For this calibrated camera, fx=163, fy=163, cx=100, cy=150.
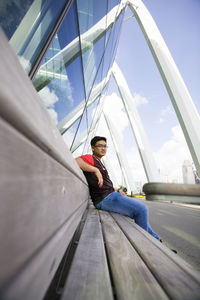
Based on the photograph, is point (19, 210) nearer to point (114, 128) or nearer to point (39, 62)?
point (39, 62)

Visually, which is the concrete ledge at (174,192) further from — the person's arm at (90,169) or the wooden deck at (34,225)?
the wooden deck at (34,225)

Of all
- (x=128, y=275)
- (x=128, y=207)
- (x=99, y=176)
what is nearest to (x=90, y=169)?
(x=99, y=176)

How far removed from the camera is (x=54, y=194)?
0.50 meters

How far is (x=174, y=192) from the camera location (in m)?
5.18

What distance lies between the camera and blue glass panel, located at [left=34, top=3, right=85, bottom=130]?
2152 millimetres

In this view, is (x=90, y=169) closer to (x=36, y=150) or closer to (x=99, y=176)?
(x=99, y=176)

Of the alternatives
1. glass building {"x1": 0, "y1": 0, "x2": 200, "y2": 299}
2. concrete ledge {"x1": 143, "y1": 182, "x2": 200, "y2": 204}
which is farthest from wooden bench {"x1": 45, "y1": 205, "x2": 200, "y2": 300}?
concrete ledge {"x1": 143, "y1": 182, "x2": 200, "y2": 204}

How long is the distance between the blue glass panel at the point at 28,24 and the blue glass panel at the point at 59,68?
0.75 feet

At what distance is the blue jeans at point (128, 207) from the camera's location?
2.10m

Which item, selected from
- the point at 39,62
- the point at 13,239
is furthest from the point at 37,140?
the point at 39,62

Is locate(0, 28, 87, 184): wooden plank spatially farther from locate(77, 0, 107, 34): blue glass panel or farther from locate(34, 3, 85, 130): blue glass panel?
locate(77, 0, 107, 34): blue glass panel

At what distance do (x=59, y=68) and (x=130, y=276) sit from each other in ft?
9.10

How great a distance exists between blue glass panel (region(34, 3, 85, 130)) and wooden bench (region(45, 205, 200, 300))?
6.45ft

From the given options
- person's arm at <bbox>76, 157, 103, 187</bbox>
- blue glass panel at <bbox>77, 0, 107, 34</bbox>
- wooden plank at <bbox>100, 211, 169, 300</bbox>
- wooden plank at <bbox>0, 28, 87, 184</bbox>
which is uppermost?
blue glass panel at <bbox>77, 0, 107, 34</bbox>
